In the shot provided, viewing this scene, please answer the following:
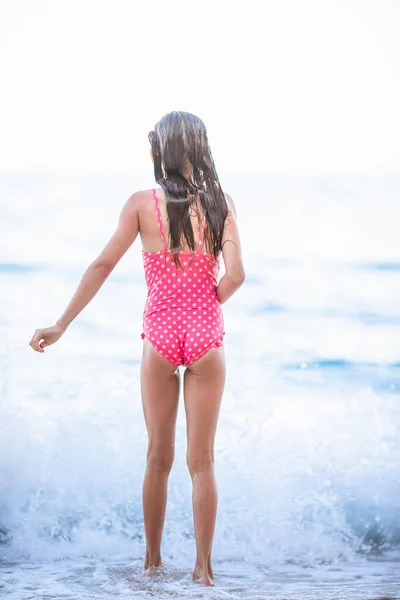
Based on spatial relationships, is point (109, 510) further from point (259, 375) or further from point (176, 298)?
point (259, 375)

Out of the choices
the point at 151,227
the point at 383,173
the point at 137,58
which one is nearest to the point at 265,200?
the point at 383,173

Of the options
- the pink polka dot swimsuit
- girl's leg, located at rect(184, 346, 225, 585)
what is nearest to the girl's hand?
the pink polka dot swimsuit

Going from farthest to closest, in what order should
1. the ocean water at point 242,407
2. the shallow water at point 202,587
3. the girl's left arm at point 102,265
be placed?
the ocean water at point 242,407 → the girl's left arm at point 102,265 → the shallow water at point 202,587

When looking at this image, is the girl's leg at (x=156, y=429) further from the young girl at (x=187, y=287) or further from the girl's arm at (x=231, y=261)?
the girl's arm at (x=231, y=261)

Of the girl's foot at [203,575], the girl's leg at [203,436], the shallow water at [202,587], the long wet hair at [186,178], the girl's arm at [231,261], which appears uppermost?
the long wet hair at [186,178]

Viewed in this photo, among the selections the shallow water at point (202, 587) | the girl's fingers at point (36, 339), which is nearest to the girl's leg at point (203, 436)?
the shallow water at point (202, 587)

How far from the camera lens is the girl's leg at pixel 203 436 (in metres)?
2.48

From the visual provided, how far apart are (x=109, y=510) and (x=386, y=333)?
8.53 ft

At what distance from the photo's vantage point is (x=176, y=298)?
2512mm

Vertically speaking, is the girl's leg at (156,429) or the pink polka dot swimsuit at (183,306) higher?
the pink polka dot swimsuit at (183,306)

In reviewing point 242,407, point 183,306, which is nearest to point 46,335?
point 183,306

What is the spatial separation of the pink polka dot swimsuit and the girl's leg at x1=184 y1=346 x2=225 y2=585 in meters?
0.05

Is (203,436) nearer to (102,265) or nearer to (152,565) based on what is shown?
(152,565)

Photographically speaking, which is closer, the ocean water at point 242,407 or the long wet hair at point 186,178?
the long wet hair at point 186,178
